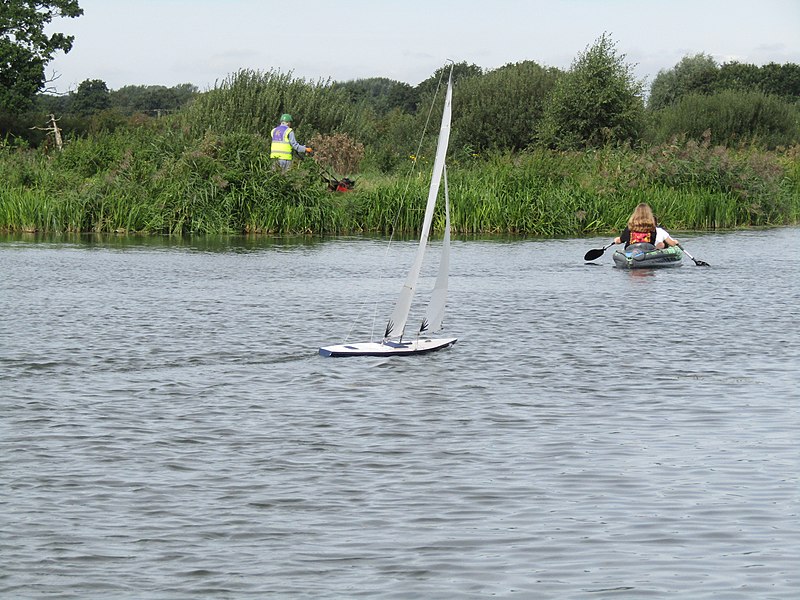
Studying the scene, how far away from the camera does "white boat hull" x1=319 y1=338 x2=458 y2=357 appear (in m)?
14.2

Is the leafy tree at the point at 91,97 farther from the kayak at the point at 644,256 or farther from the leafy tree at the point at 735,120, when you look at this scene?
the kayak at the point at 644,256

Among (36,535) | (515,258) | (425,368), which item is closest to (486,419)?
(425,368)

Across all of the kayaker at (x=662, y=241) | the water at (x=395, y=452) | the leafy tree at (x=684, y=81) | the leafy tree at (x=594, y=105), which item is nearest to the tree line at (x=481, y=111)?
the leafy tree at (x=594, y=105)

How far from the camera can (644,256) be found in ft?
85.3

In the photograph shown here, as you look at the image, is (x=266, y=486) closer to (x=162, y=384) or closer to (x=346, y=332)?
(x=162, y=384)

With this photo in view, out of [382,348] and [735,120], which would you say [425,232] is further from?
[735,120]

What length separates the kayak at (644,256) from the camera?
2588 centimetres

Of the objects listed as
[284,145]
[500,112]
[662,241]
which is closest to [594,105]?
[500,112]

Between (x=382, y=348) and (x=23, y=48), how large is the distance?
175ft

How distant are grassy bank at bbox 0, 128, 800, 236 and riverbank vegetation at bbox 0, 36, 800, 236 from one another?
42 millimetres

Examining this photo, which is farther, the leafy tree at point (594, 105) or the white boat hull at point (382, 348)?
the leafy tree at point (594, 105)

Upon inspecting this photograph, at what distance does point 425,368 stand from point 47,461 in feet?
16.8

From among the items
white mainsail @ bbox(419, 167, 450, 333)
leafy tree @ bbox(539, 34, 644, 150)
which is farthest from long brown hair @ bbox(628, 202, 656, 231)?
leafy tree @ bbox(539, 34, 644, 150)

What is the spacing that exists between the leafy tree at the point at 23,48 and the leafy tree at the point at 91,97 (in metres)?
42.4
